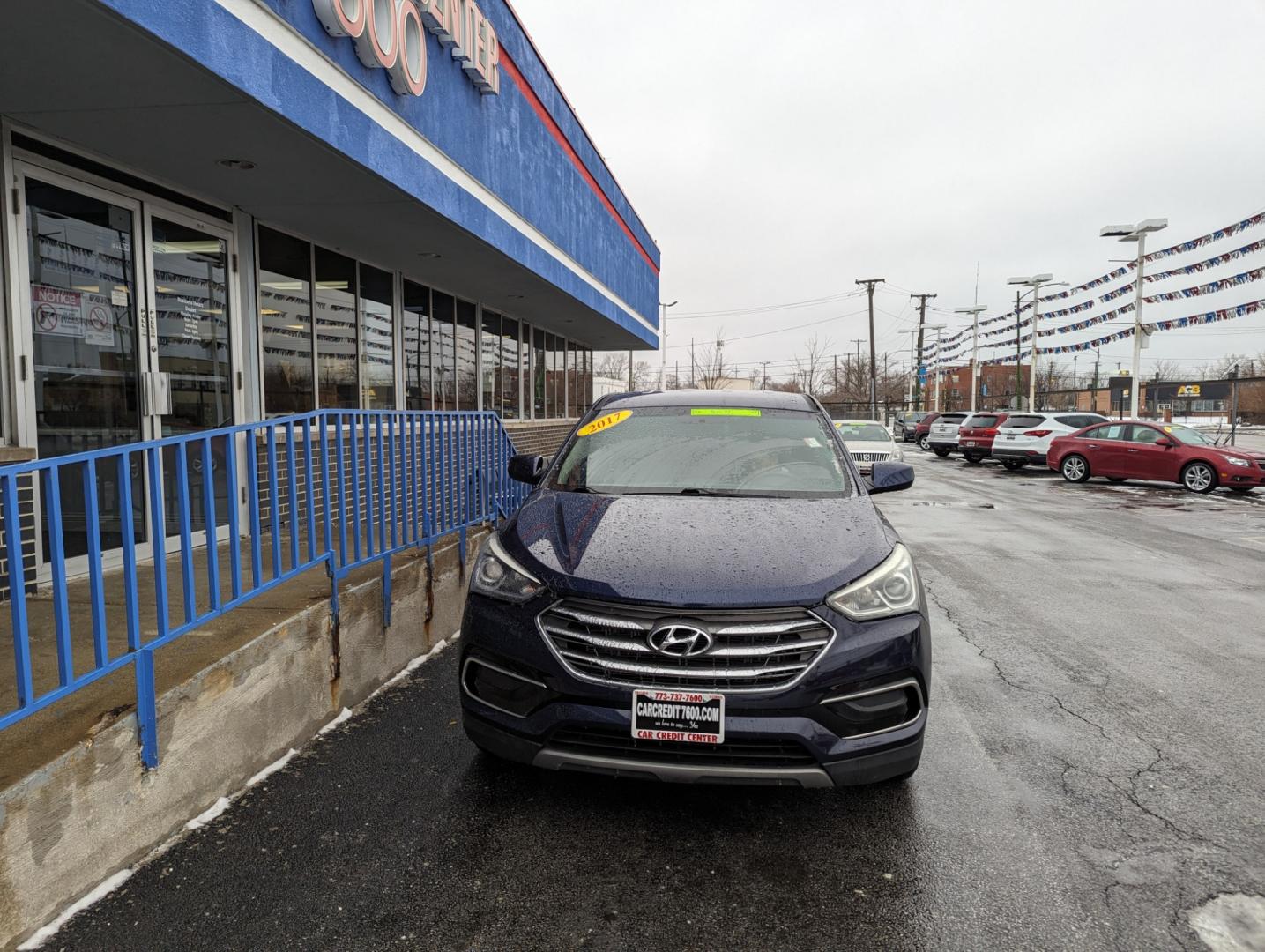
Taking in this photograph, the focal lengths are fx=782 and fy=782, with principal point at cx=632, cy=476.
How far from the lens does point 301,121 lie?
4895 millimetres

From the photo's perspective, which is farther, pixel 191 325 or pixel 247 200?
pixel 247 200

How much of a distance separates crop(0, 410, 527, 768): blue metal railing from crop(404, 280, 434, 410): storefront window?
182 inches

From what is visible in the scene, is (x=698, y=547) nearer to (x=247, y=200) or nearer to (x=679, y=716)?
(x=679, y=716)

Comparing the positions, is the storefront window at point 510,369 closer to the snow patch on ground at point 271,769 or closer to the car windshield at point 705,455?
the car windshield at point 705,455

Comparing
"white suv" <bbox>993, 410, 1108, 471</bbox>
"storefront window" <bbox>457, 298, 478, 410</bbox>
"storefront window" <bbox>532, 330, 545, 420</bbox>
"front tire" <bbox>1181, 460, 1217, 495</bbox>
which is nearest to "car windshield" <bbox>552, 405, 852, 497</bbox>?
"storefront window" <bbox>457, 298, 478, 410</bbox>

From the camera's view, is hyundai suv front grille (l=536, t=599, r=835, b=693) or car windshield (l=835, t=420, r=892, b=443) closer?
hyundai suv front grille (l=536, t=599, r=835, b=693)

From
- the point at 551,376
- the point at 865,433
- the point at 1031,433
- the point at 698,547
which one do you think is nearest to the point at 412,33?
the point at 698,547

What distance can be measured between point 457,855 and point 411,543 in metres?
2.51

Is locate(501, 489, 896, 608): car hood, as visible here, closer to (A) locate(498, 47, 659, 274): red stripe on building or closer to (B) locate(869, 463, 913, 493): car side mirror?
(B) locate(869, 463, 913, 493): car side mirror

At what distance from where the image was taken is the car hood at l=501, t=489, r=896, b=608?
2.81 m

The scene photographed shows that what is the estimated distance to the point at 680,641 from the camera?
8.85ft

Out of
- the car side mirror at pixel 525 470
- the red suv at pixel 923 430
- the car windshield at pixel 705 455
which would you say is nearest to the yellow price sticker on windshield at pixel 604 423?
the car windshield at pixel 705 455

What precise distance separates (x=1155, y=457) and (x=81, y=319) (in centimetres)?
1973

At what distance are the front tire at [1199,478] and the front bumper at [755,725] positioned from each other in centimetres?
1735
